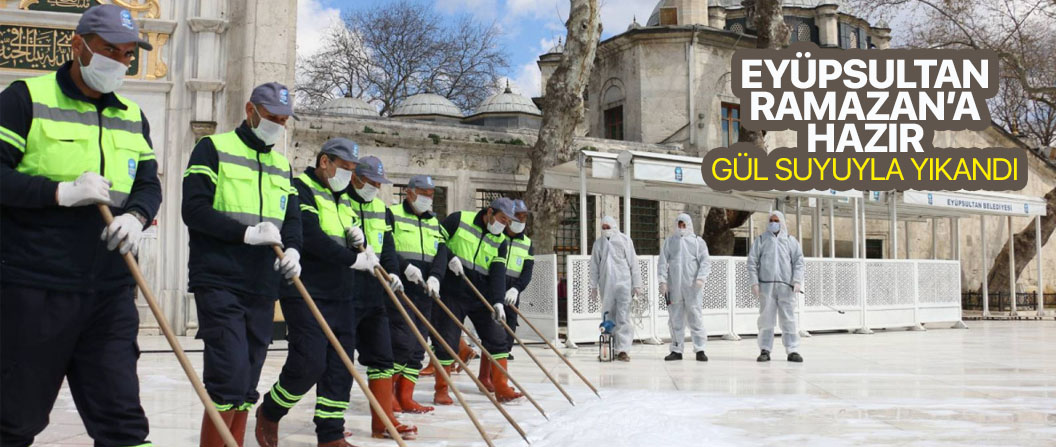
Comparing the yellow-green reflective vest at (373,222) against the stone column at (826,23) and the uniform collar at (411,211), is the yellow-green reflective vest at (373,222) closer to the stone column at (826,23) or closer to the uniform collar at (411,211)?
the uniform collar at (411,211)

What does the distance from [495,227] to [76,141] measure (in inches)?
201

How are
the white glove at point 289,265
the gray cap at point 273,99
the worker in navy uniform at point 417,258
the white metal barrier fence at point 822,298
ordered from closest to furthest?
the white glove at point 289,265 < the gray cap at point 273,99 < the worker in navy uniform at point 417,258 < the white metal barrier fence at point 822,298

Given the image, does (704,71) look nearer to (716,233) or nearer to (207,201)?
(716,233)

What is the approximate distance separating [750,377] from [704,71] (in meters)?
17.8

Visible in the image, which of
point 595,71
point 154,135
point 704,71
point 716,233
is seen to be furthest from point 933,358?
point 595,71

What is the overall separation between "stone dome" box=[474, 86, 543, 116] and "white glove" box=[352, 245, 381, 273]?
69.9 feet

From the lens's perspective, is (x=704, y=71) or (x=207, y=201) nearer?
(x=207, y=201)

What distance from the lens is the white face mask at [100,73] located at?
3.48m

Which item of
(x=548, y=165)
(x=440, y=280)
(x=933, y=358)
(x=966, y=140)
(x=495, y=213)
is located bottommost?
(x=933, y=358)

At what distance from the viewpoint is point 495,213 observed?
8.31m

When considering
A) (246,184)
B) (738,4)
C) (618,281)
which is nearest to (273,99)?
(246,184)

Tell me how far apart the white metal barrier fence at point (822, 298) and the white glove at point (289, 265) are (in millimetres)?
8254

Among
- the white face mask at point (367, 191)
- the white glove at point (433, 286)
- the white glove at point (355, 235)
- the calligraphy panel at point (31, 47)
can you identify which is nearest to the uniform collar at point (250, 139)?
the white glove at point (355, 235)

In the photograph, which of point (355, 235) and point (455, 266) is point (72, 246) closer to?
point (355, 235)
